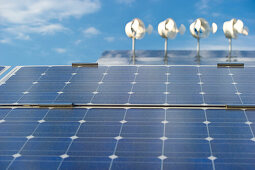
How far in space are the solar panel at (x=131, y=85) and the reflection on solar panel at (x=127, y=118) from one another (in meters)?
0.05

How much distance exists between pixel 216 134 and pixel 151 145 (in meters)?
2.65

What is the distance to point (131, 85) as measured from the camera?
28.3 metres

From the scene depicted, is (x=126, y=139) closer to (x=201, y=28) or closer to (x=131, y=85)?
(x=131, y=85)

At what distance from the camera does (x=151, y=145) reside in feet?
71.8

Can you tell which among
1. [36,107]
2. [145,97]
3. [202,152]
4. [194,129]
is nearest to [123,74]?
[145,97]

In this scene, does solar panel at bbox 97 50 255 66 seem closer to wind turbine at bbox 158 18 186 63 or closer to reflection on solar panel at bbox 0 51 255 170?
wind turbine at bbox 158 18 186 63

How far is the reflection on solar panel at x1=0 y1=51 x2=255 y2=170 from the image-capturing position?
21.0m

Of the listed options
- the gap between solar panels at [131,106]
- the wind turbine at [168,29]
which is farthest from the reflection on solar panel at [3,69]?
the wind turbine at [168,29]

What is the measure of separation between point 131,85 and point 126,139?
620cm

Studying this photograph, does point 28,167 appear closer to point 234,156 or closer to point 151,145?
point 151,145

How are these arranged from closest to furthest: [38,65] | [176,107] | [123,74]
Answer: [176,107] → [123,74] → [38,65]

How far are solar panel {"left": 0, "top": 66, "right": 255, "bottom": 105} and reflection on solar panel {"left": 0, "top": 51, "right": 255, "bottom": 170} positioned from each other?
0.05 meters

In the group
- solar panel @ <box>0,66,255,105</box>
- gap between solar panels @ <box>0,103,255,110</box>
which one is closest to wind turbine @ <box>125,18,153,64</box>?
solar panel @ <box>0,66,255,105</box>

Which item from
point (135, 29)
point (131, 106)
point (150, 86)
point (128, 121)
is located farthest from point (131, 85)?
point (135, 29)
